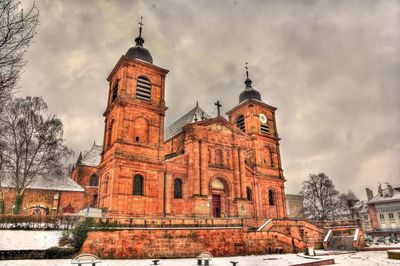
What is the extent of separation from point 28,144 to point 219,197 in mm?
19722

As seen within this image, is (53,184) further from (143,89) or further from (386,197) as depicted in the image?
(386,197)

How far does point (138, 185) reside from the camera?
2655 centimetres

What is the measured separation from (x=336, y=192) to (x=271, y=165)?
598 inches

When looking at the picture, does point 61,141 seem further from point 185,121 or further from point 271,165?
point 271,165

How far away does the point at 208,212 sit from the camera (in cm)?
2822

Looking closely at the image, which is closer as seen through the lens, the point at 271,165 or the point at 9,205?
the point at 9,205

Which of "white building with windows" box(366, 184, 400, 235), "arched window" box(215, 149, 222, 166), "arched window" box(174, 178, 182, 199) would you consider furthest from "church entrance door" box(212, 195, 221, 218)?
"white building with windows" box(366, 184, 400, 235)

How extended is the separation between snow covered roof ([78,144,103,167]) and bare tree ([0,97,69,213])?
39.6ft

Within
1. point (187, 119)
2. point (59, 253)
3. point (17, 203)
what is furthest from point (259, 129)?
point (17, 203)

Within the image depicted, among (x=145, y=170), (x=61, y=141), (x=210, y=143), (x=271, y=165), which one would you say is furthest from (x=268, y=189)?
(x=61, y=141)

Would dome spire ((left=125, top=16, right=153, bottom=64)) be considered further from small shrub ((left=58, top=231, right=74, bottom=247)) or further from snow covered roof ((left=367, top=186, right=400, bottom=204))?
snow covered roof ((left=367, top=186, right=400, bottom=204))

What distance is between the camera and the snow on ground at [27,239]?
1680cm

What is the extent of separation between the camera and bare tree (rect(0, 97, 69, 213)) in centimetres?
2570

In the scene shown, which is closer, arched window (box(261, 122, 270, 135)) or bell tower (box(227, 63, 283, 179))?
bell tower (box(227, 63, 283, 179))
